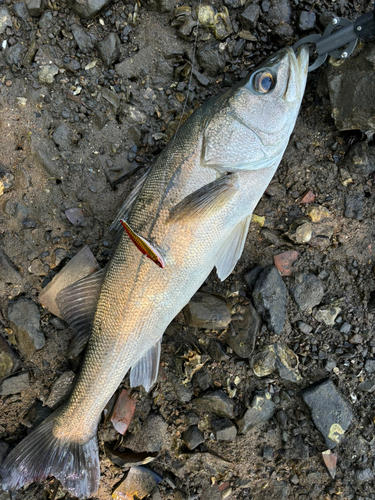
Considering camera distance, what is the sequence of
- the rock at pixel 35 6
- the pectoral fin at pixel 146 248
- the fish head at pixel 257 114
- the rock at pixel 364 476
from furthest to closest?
the rock at pixel 35 6 → the rock at pixel 364 476 → the fish head at pixel 257 114 → the pectoral fin at pixel 146 248

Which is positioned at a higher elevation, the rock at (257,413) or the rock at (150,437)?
the rock at (150,437)

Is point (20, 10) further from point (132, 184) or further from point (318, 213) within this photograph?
point (318, 213)

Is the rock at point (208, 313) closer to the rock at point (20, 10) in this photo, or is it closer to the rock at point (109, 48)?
the rock at point (109, 48)

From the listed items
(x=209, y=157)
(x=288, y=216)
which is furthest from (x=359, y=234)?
(x=209, y=157)

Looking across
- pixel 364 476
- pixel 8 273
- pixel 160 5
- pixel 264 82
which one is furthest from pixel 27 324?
pixel 364 476

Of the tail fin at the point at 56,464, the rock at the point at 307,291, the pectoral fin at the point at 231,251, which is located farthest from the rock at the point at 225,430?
the pectoral fin at the point at 231,251

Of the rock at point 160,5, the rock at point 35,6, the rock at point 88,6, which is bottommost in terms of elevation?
the rock at point 160,5
